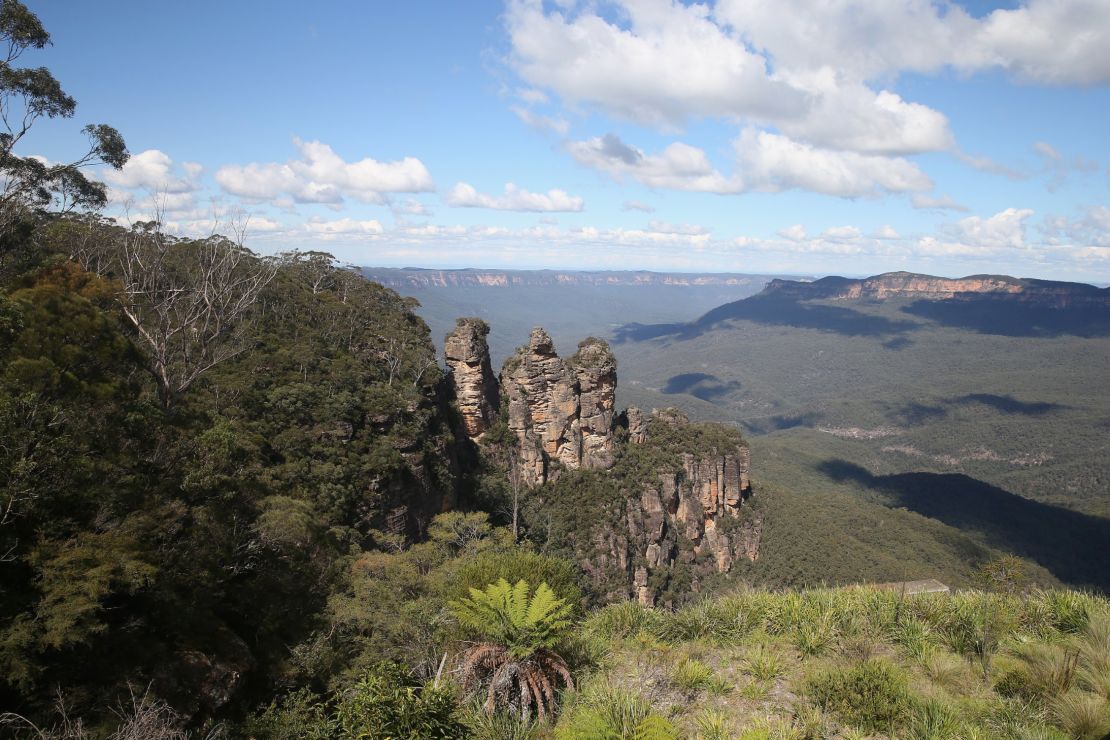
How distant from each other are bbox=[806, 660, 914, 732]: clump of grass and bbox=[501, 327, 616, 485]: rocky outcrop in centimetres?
4389

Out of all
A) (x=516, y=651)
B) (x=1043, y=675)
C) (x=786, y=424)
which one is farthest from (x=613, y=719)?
(x=786, y=424)

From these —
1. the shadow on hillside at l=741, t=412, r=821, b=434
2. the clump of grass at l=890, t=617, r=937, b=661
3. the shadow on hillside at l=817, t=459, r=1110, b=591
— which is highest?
the clump of grass at l=890, t=617, r=937, b=661

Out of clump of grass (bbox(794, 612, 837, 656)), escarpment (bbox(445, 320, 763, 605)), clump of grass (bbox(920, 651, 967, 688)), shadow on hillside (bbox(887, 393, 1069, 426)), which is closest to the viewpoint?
clump of grass (bbox(920, 651, 967, 688))

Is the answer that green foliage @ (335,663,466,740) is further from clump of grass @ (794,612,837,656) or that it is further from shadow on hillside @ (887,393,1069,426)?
shadow on hillside @ (887,393,1069,426)

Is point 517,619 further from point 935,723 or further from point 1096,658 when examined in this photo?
point 1096,658

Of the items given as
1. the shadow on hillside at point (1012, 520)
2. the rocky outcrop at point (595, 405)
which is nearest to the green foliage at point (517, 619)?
the rocky outcrop at point (595, 405)

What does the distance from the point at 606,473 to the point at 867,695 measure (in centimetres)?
4590

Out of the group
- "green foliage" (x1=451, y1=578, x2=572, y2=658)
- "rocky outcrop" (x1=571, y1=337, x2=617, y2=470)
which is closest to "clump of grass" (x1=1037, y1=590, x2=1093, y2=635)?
"green foliage" (x1=451, y1=578, x2=572, y2=658)

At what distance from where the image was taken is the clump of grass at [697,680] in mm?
9344

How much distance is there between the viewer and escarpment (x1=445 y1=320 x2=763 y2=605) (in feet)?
161

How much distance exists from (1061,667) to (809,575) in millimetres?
48363

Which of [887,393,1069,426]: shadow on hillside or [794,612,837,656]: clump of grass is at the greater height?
[794,612,837,656]: clump of grass

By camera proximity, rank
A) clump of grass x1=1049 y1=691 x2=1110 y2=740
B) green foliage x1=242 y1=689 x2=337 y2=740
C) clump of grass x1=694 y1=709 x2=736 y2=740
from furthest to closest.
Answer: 1. green foliage x1=242 y1=689 x2=337 y2=740
2. clump of grass x1=694 y1=709 x2=736 y2=740
3. clump of grass x1=1049 y1=691 x2=1110 y2=740

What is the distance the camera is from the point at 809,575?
167 feet
